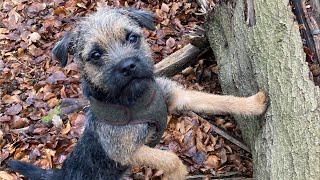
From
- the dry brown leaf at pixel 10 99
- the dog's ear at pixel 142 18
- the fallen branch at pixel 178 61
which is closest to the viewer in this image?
the dog's ear at pixel 142 18

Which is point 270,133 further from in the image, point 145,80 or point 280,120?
point 145,80

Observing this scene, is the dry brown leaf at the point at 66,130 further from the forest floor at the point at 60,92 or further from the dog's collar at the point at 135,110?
the dog's collar at the point at 135,110

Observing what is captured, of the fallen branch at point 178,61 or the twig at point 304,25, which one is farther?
the fallen branch at point 178,61

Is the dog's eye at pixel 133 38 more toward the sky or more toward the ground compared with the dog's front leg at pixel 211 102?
more toward the sky

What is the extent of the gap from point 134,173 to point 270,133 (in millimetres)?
1925

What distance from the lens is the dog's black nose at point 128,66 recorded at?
344 centimetres

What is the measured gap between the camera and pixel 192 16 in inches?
262

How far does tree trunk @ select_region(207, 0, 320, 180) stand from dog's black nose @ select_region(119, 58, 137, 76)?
1.15 metres

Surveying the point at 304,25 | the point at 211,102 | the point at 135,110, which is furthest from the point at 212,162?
the point at 304,25

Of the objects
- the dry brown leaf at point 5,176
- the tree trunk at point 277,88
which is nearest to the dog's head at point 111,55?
the tree trunk at point 277,88

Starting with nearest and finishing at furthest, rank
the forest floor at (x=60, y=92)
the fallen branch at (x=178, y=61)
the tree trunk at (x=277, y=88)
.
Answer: the tree trunk at (x=277, y=88) < the forest floor at (x=60, y=92) < the fallen branch at (x=178, y=61)

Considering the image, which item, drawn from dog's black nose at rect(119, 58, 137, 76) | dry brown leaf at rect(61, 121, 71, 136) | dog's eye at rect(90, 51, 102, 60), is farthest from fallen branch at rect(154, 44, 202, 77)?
dog's black nose at rect(119, 58, 137, 76)

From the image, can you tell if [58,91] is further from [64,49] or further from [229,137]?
[229,137]

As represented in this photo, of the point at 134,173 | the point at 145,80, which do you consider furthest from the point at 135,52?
the point at 134,173
